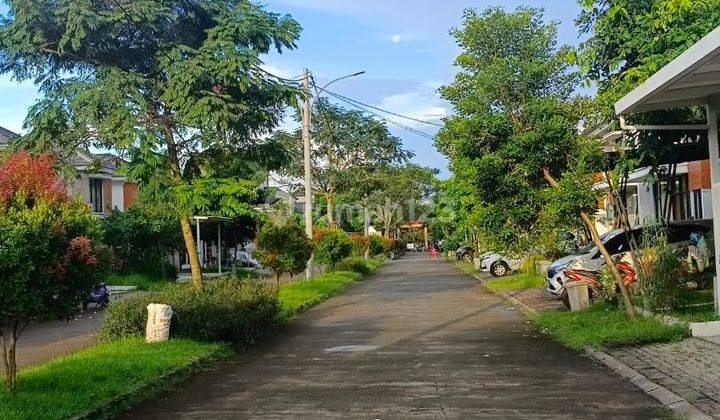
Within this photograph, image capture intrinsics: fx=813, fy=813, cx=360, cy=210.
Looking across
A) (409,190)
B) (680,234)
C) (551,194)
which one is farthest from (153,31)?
(409,190)

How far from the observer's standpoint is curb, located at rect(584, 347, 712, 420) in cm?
754

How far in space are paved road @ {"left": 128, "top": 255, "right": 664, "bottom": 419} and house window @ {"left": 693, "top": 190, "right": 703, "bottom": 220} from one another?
13780 mm

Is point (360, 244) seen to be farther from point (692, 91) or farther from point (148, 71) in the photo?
point (692, 91)

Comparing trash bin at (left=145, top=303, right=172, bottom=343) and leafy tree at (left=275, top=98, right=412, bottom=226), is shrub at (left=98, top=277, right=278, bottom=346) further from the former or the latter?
leafy tree at (left=275, top=98, right=412, bottom=226)

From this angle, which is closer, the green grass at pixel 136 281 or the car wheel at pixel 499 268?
the green grass at pixel 136 281

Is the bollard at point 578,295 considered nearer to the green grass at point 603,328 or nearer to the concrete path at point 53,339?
the green grass at point 603,328

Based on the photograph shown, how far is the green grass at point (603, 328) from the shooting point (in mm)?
11984

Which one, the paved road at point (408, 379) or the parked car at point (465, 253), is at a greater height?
the parked car at point (465, 253)

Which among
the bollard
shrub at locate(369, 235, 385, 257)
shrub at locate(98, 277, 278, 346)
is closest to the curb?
the bollard

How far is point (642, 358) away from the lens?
10.7 meters

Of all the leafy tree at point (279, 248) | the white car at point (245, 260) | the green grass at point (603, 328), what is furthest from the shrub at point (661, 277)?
the white car at point (245, 260)

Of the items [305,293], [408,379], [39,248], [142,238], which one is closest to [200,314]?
→ [408,379]

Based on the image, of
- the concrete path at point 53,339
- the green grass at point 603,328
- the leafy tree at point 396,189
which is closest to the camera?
the green grass at point 603,328

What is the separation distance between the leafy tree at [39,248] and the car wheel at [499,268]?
90.3ft
